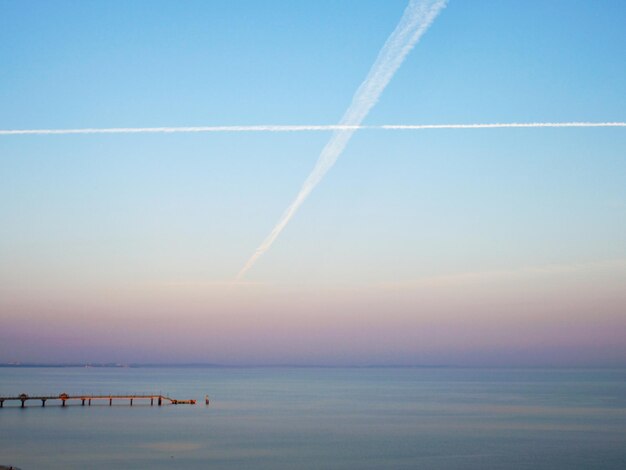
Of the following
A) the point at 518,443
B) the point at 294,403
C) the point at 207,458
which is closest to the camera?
the point at 207,458

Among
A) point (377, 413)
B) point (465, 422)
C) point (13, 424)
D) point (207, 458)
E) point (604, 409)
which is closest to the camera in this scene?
point (207, 458)

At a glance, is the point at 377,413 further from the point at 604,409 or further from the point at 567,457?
the point at 567,457

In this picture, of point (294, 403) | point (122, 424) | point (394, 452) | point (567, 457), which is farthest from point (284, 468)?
point (294, 403)

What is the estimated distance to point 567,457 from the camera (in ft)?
275

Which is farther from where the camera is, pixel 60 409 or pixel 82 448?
pixel 60 409

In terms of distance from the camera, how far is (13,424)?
11250 cm

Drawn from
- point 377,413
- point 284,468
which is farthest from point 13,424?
point 377,413

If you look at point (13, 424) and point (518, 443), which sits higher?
point (13, 424)

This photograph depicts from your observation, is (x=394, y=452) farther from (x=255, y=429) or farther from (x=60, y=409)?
(x=60, y=409)

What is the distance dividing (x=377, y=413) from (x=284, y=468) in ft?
226

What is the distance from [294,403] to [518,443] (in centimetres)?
8698

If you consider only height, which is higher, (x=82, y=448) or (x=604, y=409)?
(x=604, y=409)

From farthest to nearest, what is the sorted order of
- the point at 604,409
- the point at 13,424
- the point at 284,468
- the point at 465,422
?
1. the point at 604,409
2. the point at 465,422
3. the point at 13,424
4. the point at 284,468

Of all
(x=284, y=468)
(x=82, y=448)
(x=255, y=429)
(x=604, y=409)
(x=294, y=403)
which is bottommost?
(x=284, y=468)
